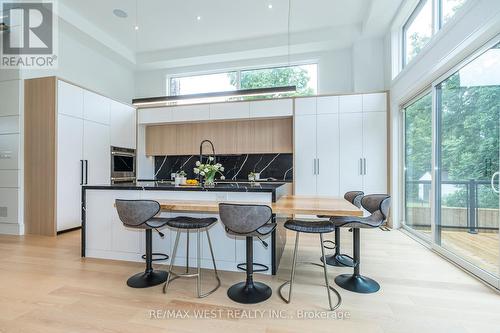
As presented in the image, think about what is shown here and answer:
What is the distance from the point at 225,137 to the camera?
571 cm

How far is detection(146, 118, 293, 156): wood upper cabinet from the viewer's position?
5.45 m

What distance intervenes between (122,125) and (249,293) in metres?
4.55

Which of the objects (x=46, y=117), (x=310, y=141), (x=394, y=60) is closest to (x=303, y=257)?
(x=310, y=141)

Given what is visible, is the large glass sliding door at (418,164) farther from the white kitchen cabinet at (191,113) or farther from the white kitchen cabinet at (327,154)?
the white kitchen cabinet at (191,113)

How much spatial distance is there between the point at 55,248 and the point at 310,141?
4378 millimetres

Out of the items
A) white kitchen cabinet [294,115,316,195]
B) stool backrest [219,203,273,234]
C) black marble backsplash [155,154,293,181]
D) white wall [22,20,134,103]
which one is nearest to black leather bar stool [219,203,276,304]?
stool backrest [219,203,273,234]

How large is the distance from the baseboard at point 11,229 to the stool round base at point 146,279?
3011 millimetres

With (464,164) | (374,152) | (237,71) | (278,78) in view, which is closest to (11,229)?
(237,71)

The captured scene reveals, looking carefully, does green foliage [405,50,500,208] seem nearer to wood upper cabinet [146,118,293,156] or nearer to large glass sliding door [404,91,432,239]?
large glass sliding door [404,91,432,239]

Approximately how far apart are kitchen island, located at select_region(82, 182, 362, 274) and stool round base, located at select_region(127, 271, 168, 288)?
1.22 feet

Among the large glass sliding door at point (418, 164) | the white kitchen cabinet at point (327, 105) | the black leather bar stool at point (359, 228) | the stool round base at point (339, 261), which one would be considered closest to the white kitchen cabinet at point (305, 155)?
the white kitchen cabinet at point (327, 105)

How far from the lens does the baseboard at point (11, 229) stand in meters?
4.17

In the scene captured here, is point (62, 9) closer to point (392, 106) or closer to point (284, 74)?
point (284, 74)

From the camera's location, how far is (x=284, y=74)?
19.1 ft
